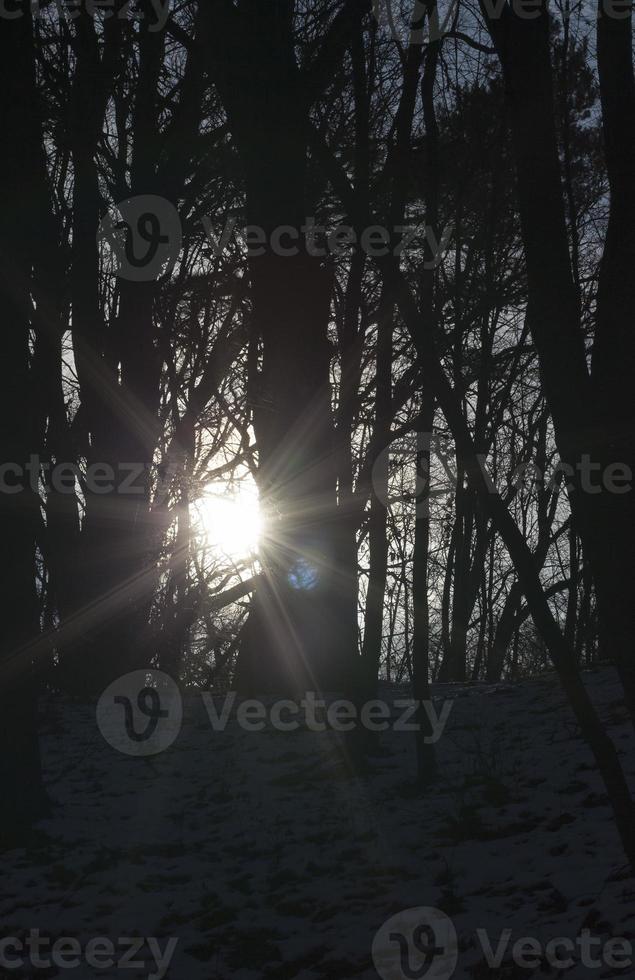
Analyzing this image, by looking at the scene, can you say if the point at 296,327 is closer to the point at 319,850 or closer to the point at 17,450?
the point at 17,450

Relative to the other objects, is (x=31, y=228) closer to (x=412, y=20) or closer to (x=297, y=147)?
(x=297, y=147)

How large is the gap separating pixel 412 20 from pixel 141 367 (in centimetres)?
555

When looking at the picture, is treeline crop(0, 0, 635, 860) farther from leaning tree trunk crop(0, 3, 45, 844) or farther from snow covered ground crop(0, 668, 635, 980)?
snow covered ground crop(0, 668, 635, 980)

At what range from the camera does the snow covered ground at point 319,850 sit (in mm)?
4170

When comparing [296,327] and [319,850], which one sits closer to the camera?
[319,850]

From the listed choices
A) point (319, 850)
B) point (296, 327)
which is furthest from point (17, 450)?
point (319, 850)

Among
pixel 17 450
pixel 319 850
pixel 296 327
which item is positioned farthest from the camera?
pixel 296 327

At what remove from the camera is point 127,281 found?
426 inches

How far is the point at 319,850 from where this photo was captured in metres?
5.46

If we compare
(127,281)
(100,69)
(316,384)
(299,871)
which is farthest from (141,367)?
(299,871)

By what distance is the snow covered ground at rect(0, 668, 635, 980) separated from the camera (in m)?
4.17

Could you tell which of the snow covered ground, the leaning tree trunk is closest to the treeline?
the leaning tree trunk

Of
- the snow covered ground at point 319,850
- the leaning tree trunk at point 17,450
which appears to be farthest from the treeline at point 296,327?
the snow covered ground at point 319,850

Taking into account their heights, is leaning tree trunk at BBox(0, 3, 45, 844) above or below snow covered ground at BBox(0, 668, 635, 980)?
above
